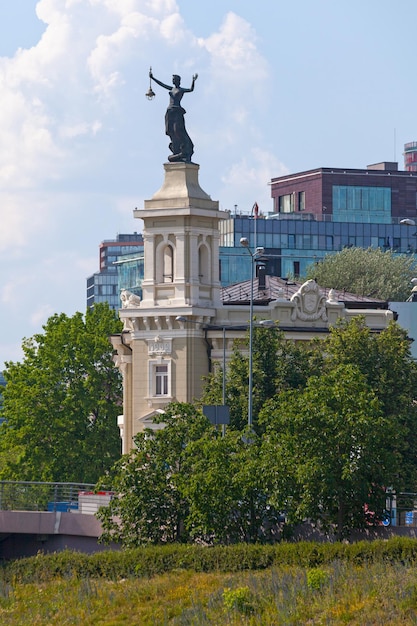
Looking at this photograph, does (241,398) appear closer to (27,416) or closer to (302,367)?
(302,367)

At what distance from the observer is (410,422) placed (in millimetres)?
93250

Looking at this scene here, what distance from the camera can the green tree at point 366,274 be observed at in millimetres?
158750

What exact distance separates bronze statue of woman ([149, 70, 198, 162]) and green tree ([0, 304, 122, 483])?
16.2 metres

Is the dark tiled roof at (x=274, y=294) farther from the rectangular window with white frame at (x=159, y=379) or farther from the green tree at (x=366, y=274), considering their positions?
the green tree at (x=366, y=274)

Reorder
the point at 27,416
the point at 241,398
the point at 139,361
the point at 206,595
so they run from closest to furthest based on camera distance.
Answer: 1. the point at 206,595
2. the point at 241,398
3. the point at 139,361
4. the point at 27,416

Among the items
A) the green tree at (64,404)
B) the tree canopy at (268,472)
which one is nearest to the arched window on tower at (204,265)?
the green tree at (64,404)

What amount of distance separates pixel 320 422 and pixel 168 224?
32462mm

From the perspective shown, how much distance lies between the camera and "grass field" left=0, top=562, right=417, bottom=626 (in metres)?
59.9

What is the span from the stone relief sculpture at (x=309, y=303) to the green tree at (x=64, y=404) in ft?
48.9

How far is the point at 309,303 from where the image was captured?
104688mm

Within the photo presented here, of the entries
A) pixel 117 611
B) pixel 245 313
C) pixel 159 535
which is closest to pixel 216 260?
pixel 245 313

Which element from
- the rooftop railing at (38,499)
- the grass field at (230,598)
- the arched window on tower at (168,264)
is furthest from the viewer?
the arched window on tower at (168,264)

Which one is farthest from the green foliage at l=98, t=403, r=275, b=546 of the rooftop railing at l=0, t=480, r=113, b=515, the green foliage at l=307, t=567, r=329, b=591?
the green foliage at l=307, t=567, r=329, b=591

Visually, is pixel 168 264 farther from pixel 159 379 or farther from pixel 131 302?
pixel 159 379
